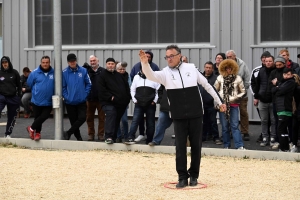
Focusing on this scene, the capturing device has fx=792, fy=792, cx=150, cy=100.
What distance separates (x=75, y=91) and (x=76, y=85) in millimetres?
125

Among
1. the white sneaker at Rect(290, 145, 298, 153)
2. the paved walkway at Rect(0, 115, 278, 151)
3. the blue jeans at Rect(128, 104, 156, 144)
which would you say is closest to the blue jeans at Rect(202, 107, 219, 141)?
the paved walkway at Rect(0, 115, 278, 151)

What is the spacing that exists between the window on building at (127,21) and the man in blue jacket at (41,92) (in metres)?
5.64

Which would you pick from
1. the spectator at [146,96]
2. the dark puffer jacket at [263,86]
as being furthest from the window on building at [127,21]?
the spectator at [146,96]

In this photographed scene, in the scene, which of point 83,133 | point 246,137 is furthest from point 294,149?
point 83,133

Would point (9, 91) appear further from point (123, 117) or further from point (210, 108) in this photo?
point (210, 108)

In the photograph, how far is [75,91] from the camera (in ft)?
51.6

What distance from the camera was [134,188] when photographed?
10.6 m

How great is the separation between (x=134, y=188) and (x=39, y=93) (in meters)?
5.69

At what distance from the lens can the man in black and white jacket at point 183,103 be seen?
34.8 ft

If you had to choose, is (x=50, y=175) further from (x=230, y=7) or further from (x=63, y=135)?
(x=230, y=7)

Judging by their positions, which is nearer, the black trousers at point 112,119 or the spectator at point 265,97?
the spectator at point 265,97

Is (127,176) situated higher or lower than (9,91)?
lower

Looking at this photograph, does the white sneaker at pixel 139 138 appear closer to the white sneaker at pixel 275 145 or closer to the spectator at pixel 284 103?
the white sneaker at pixel 275 145

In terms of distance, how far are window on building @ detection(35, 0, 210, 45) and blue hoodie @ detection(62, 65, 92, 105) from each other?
5259 millimetres
